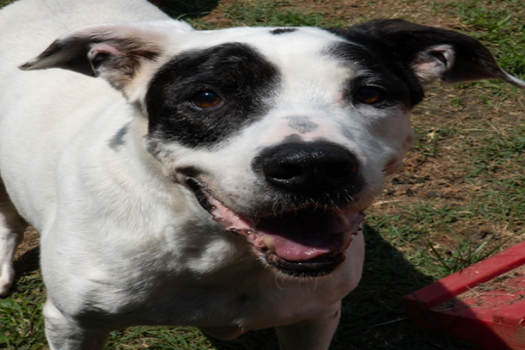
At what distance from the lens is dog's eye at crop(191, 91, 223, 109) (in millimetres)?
2535

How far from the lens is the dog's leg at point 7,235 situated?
14.1 feet

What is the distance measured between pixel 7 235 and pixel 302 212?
2589 mm

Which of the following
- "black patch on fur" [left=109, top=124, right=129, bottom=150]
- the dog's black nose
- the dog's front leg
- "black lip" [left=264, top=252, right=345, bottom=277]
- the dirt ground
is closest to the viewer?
the dog's black nose

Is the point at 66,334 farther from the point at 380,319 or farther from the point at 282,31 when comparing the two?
the point at 380,319

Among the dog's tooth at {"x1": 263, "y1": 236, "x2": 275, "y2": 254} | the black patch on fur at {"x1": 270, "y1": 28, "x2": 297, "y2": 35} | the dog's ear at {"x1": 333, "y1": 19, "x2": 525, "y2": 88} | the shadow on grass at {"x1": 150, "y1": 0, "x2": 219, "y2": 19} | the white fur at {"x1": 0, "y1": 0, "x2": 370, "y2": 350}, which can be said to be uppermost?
the black patch on fur at {"x1": 270, "y1": 28, "x2": 297, "y2": 35}

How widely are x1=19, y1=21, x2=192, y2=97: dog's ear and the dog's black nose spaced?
0.89m

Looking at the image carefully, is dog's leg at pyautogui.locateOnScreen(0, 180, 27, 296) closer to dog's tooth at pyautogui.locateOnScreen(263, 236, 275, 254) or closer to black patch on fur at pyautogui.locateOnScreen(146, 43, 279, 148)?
black patch on fur at pyautogui.locateOnScreen(146, 43, 279, 148)

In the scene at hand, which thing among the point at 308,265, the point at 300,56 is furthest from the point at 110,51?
the point at 308,265

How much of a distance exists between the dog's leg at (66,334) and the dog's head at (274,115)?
0.94 metres

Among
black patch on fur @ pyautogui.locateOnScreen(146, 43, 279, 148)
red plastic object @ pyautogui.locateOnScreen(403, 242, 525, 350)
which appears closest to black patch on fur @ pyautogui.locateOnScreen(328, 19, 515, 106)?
black patch on fur @ pyautogui.locateOnScreen(146, 43, 279, 148)

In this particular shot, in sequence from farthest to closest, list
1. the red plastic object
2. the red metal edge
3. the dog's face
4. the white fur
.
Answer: the red metal edge → the red plastic object → the white fur → the dog's face

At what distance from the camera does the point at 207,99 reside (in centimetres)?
255

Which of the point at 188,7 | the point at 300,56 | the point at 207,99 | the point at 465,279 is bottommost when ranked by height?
the point at 188,7

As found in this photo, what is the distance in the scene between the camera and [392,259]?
4.45 meters
